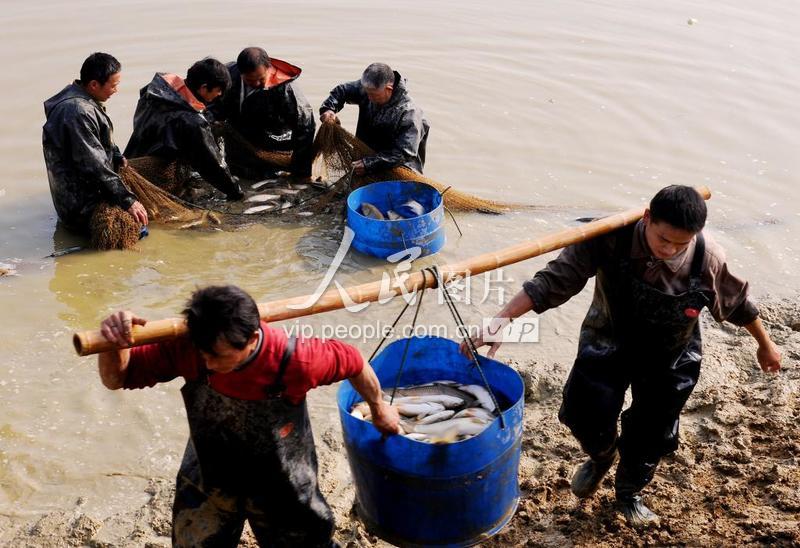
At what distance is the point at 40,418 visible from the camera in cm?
529

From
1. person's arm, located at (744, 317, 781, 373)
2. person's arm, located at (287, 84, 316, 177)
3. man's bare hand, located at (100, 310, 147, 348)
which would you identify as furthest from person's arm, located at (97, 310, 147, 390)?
person's arm, located at (287, 84, 316, 177)

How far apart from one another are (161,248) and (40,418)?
102 inches

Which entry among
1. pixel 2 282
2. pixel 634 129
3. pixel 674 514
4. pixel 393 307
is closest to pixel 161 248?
pixel 2 282

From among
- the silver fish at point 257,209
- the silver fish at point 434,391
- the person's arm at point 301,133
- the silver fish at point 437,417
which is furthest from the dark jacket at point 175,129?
the silver fish at point 437,417

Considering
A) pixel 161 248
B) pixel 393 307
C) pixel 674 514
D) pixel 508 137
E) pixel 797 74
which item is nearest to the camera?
pixel 674 514

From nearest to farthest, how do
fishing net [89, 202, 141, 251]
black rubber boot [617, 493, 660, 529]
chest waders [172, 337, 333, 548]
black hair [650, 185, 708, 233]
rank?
chest waders [172, 337, 333, 548] < black hair [650, 185, 708, 233] < black rubber boot [617, 493, 660, 529] < fishing net [89, 202, 141, 251]

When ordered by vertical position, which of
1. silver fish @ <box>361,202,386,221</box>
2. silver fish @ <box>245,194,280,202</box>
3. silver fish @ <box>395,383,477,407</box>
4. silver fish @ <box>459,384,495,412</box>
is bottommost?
silver fish @ <box>245,194,280,202</box>

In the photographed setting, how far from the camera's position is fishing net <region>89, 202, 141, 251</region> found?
289 inches

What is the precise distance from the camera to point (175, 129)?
7926mm

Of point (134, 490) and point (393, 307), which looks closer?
point (134, 490)

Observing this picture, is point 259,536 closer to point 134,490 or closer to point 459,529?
point 459,529

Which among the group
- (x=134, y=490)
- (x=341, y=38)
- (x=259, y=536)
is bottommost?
(x=134, y=490)

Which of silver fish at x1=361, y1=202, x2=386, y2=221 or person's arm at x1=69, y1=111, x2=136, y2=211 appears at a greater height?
person's arm at x1=69, y1=111, x2=136, y2=211

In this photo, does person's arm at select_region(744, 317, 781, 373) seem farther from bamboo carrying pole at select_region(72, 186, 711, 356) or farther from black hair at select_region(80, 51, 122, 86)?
black hair at select_region(80, 51, 122, 86)
